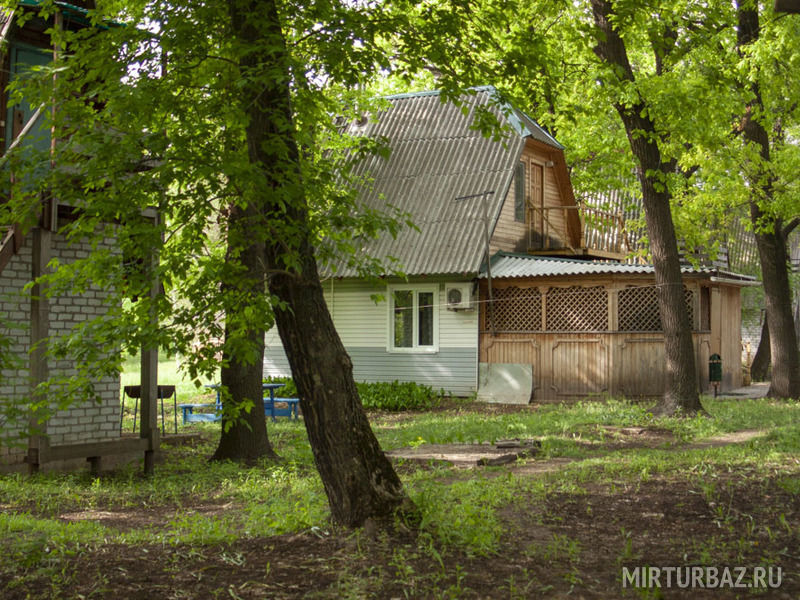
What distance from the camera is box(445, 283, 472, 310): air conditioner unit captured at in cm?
2147

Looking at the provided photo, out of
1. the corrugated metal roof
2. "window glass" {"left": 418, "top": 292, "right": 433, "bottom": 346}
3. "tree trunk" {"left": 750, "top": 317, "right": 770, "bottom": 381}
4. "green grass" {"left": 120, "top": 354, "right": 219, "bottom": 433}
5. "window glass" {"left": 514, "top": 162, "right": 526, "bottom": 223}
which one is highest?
"window glass" {"left": 514, "top": 162, "right": 526, "bottom": 223}

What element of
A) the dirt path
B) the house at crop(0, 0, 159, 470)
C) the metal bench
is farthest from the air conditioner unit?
the house at crop(0, 0, 159, 470)

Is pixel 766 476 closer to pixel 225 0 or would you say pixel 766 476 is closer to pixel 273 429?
pixel 225 0

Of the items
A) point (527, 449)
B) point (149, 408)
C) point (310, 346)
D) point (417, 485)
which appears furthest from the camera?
point (527, 449)

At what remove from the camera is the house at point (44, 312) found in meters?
10.3

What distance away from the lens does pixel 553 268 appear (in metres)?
21.0

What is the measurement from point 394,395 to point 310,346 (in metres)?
14.2

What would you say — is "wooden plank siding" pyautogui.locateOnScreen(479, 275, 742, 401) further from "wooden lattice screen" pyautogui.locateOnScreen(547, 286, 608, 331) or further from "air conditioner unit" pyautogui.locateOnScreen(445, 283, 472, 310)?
"air conditioner unit" pyautogui.locateOnScreen(445, 283, 472, 310)

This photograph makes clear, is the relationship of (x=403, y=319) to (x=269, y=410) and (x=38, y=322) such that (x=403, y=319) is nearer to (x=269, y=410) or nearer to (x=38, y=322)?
(x=269, y=410)

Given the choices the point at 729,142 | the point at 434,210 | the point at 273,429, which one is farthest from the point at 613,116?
the point at 273,429

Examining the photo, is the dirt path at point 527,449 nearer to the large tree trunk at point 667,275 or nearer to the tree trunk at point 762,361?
the large tree trunk at point 667,275

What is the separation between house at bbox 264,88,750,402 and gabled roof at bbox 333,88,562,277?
0.13 feet

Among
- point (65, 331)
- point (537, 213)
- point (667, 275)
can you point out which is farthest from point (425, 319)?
point (65, 331)

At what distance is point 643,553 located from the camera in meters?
6.21
